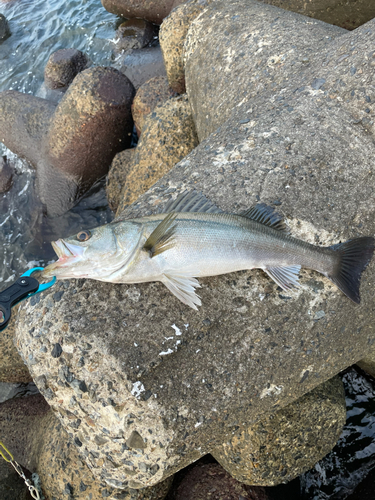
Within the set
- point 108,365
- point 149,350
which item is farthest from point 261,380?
point 108,365

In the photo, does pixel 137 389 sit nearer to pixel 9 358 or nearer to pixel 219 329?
pixel 219 329

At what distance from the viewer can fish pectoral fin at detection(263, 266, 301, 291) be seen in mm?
2688

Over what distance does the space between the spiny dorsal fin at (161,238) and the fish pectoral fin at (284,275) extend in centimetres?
76

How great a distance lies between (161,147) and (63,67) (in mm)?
5833

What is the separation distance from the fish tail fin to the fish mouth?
185cm

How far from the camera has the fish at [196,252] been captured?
249 centimetres

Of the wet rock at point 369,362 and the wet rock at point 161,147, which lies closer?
the wet rock at point 369,362

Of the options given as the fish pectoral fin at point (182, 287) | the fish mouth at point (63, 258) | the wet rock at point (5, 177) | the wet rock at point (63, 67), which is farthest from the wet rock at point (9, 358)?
the wet rock at point (63, 67)

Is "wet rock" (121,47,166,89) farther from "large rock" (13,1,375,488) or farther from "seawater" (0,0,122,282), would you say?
"large rock" (13,1,375,488)

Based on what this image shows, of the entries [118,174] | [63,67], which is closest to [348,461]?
[118,174]

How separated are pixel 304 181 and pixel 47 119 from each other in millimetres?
5685

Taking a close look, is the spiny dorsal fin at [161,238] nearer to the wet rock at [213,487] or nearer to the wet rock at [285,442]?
the wet rock at [285,442]

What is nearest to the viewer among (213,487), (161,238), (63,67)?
(161,238)

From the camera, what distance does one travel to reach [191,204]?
2848 millimetres
